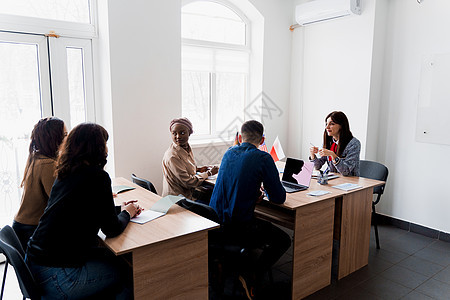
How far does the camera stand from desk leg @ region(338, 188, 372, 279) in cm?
280

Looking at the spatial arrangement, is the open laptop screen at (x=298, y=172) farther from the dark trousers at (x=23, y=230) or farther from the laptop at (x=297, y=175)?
the dark trousers at (x=23, y=230)

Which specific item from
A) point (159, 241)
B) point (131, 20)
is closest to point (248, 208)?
point (159, 241)

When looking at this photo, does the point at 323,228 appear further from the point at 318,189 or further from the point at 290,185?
the point at 290,185

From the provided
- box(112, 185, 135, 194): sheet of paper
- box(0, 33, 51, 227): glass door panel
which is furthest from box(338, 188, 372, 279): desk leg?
box(0, 33, 51, 227): glass door panel

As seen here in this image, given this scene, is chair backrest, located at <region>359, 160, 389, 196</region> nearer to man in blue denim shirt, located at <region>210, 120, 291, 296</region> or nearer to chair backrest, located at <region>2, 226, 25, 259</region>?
man in blue denim shirt, located at <region>210, 120, 291, 296</region>

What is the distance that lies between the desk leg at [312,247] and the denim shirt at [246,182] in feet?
0.92

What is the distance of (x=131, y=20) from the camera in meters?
3.38

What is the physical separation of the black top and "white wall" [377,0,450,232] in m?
3.38

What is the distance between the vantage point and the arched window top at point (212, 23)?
4.15 m

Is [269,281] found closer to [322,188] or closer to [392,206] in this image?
[322,188]

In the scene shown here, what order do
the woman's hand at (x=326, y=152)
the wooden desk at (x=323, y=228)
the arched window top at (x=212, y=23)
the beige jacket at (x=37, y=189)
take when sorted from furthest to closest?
the arched window top at (x=212, y=23) < the woman's hand at (x=326, y=152) < the wooden desk at (x=323, y=228) < the beige jacket at (x=37, y=189)

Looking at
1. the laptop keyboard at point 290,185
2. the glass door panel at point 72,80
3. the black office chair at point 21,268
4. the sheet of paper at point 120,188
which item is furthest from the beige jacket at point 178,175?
the black office chair at point 21,268

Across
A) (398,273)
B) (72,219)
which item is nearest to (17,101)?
(72,219)

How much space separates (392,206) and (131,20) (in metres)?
3.49
